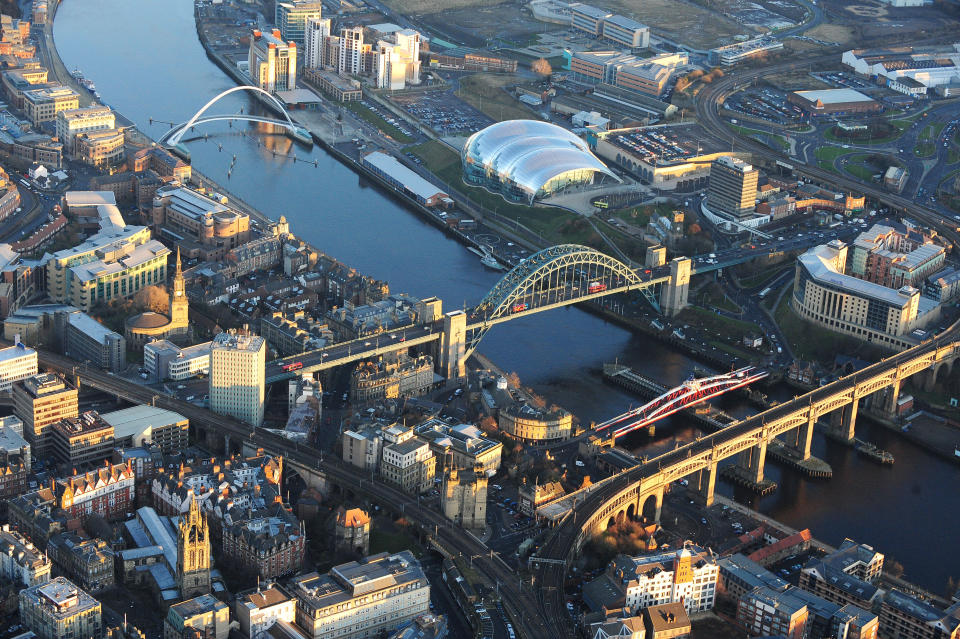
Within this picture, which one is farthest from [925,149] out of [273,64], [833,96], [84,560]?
[84,560]

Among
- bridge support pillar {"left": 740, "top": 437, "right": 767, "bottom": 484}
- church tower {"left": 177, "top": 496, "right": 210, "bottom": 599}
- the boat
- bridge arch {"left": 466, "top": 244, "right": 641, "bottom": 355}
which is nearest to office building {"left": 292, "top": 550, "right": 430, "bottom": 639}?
church tower {"left": 177, "top": 496, "right": 210, "bottom": 599}

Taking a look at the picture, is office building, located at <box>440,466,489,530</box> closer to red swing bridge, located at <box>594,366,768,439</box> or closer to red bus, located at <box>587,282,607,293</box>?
red swing bridge, located at <box>594,366,768,439</box>

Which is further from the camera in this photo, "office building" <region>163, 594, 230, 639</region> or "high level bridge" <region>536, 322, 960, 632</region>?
"high level bridge" <region>536, 322, 960, 632</region>

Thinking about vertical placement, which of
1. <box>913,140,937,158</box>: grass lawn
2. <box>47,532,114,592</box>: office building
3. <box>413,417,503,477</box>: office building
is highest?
<box>47,532,114,592</box>: office building

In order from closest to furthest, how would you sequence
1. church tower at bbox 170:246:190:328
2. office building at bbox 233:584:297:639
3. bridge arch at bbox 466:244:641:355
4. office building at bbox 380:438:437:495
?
office building at bbox 233:584:297:639 → office building at bbox 380:438:437:495 → church tower at bbox 170:246:190:328 → bridge arch at bbox 466:244:641:355

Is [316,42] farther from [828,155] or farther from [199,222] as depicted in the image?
[828,155]

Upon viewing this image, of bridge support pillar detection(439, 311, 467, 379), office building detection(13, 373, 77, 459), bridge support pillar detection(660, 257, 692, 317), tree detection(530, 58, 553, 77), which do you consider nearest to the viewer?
office building detection(13, 373, 77, 459)

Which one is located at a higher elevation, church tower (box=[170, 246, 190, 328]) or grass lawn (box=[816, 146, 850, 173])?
church tower (box=[170, 246, 190, 328])
